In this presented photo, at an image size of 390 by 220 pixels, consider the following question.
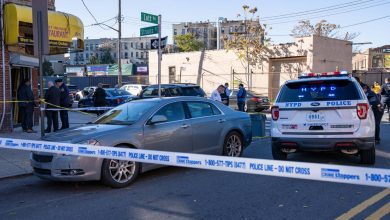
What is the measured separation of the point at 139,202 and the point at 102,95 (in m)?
11.5

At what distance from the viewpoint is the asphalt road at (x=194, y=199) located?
536 centimetres

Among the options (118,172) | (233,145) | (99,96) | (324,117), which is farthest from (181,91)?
(118,172)

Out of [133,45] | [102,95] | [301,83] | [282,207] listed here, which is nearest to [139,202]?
[282,207]

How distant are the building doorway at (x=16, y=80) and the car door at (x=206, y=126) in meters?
8.62

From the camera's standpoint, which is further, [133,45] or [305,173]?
[133,45]

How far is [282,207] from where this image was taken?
5.53 metres

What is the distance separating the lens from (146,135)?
7.19 meters

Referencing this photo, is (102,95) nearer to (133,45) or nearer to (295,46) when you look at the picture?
(295,46)

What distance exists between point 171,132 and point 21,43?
7.53 meters

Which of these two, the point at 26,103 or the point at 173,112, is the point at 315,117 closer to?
the point at 173,112

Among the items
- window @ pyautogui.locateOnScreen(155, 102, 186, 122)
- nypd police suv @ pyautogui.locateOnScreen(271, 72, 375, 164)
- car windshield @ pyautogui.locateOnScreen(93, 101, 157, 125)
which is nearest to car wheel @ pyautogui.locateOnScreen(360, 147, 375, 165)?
nypd police suv @ pyautogui.locateOnScreen(271, 72, 375, 164)

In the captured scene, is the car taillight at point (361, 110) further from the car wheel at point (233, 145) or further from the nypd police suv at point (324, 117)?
the car wheel at point (233, 145)

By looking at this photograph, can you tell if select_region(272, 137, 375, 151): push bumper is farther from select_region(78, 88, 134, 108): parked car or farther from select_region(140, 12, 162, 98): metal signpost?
select_region(78, 88, 134, 108): parked car

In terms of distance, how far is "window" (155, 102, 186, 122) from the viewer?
7746 millimetres
